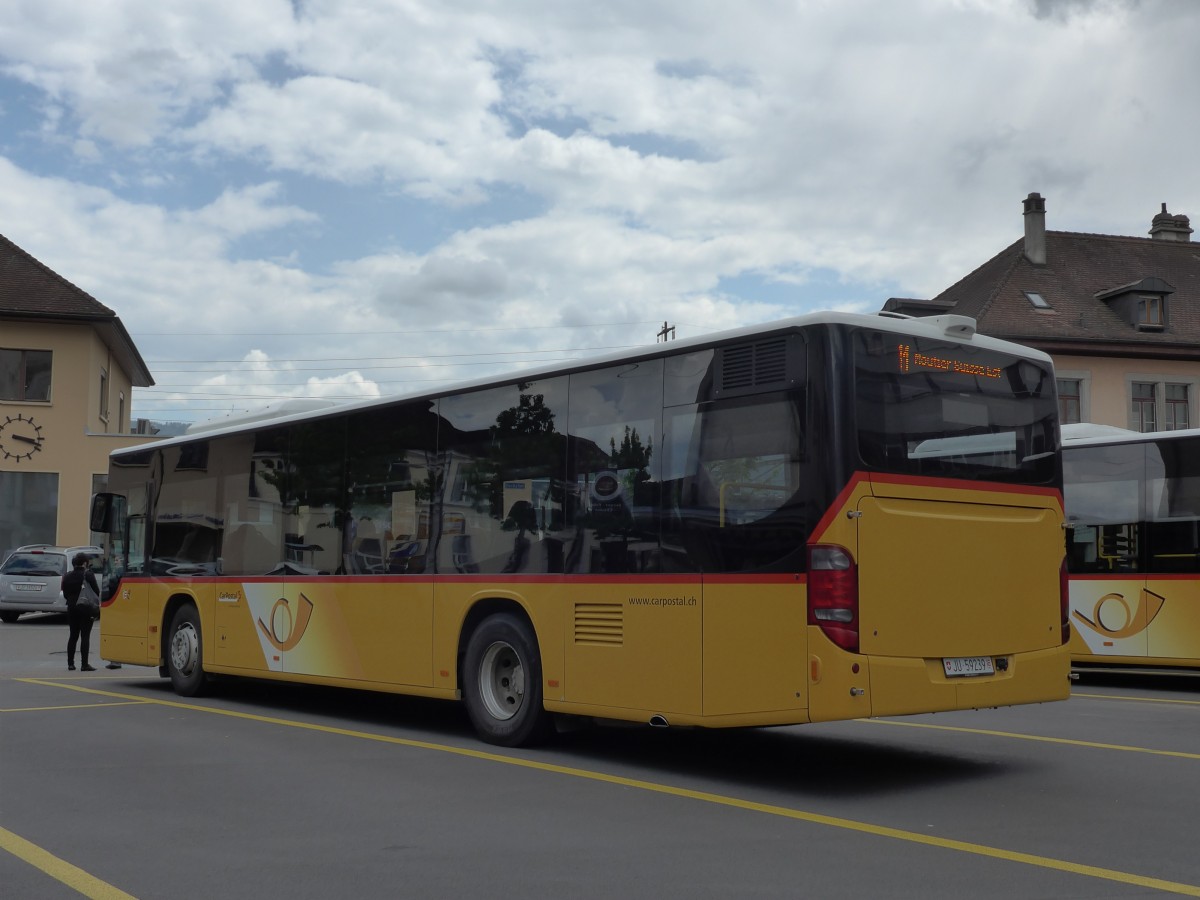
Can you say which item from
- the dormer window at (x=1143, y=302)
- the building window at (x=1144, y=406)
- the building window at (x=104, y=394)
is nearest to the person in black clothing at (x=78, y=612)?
the building window at (x=104, y=394)

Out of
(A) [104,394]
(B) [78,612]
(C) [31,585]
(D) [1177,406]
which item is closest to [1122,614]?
(B) [78,612]

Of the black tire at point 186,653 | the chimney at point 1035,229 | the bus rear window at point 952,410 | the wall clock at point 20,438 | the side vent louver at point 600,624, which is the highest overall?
the chimney at point 1035,229

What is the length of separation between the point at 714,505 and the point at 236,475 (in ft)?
23.6

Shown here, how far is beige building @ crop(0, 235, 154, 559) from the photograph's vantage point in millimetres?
41875

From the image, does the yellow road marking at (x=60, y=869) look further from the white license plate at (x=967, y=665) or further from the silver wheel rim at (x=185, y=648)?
the silver wheel rim at (x=185, y=648)

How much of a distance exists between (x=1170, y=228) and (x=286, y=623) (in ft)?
158

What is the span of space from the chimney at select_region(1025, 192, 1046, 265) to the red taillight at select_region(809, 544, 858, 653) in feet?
136

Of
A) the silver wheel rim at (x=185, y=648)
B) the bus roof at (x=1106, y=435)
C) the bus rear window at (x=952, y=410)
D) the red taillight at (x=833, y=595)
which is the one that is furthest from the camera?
→ the bus roof at (x=1106, y=435)

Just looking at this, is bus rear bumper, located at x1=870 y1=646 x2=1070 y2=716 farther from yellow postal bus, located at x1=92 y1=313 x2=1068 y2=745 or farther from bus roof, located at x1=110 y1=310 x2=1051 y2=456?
bus roof, located at x1=110 y1=310 x2=1051 y2=456

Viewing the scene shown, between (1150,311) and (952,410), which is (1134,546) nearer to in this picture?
(952,410)

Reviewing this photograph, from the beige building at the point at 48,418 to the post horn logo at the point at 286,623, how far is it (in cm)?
2962

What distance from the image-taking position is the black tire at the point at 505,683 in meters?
10.5

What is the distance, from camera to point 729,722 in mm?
8844

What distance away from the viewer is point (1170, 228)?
53.7 metres
